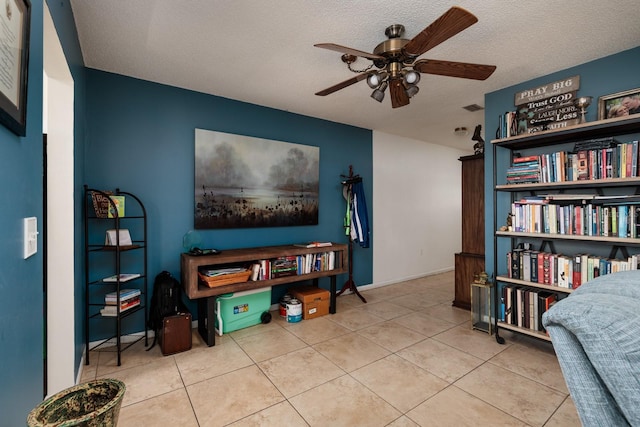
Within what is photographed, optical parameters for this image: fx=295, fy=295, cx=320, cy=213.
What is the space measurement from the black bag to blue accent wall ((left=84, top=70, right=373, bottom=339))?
0.86 feet

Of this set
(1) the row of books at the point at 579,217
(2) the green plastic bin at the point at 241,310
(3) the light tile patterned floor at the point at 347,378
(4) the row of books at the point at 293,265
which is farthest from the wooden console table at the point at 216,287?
(1) the row of books at the point at 579,217

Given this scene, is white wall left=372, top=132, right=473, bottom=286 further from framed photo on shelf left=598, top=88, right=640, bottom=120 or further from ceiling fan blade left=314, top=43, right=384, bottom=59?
ceiling fan blade left=314, top=43, right=384, bottom=59

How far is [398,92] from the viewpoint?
2193 millimetres

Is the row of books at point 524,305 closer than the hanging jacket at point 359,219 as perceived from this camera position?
Yes

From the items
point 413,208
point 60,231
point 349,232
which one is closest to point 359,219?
point 349,232

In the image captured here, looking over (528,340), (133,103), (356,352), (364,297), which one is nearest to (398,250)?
(364,297)

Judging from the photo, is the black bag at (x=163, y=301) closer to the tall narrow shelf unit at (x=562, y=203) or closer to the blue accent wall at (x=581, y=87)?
the tall narrow shelf unit at (x=562, y=203)

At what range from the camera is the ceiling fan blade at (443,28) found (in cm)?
145

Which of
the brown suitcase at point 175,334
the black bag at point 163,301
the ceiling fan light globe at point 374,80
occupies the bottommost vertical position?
the brown suitcase at point 175,334

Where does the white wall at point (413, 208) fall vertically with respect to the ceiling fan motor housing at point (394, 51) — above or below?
below

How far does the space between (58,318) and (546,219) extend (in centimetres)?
384

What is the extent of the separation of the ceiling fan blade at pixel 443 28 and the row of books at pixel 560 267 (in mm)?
2108

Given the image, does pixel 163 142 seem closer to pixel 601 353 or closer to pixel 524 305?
pixel 601 353

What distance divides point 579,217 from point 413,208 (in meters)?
3.02
